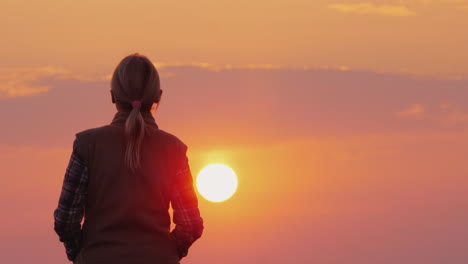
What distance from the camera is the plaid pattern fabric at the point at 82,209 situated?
562 centimetres

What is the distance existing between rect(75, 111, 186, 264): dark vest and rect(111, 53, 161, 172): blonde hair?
9 cm

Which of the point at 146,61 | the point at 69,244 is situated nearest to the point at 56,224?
the point at 69,244

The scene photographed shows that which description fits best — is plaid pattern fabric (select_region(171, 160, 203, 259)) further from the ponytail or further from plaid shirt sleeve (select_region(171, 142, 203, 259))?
the ponytail

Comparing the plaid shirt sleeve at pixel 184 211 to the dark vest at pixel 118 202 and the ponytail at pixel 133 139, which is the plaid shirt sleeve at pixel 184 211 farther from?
the ponytail at pixel 133 139

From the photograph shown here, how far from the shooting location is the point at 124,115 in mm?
5719

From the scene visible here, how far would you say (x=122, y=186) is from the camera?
569cm

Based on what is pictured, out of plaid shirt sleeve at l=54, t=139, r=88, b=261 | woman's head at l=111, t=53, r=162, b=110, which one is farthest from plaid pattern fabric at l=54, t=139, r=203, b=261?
woman's head at l=111, t=53, r=162, b=110

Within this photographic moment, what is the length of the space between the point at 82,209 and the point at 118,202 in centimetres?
32

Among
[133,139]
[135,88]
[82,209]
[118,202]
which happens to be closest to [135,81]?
[135,88]

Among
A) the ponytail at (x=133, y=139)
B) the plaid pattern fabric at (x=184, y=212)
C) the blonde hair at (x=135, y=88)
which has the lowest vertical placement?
the plaid pattern fabric at (x=184, y=212)

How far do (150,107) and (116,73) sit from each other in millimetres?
363

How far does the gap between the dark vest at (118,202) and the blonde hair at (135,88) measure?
0.09 m

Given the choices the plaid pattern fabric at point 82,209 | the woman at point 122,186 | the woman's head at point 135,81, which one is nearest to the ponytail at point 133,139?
the woman at point 122,186

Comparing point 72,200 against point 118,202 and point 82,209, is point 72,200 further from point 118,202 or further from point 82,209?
point 118,202
